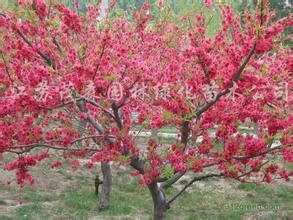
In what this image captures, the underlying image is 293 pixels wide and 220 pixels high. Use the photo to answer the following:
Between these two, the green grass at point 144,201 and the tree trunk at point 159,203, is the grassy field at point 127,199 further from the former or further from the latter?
the tree trunk at point 159,203

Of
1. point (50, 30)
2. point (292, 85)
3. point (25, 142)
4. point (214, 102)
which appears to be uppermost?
point (50, 30)

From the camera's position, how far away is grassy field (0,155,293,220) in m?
10.3

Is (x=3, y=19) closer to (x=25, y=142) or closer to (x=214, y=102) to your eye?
(x=25, y=142)

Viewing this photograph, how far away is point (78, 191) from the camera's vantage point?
1254cm

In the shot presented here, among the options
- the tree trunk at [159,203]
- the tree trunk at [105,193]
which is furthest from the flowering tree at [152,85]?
the tree trunk at [105,193]

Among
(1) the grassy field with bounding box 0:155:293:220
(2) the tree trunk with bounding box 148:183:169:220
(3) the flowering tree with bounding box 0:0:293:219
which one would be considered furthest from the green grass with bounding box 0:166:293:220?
(3) the flowering tree with bounding box 0:0:293:219

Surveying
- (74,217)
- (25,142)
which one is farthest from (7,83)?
(74,217)

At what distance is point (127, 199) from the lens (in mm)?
11758

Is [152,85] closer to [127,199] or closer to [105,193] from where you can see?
[105,193]

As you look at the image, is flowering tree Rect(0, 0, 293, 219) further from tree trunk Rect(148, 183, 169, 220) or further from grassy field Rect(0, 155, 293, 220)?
grassy field Rect(0, 155, 293, 220)

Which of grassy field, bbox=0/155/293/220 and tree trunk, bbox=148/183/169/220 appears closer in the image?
tree trunk, bbox=148/183/169/220

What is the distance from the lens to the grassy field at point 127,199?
1032 cm

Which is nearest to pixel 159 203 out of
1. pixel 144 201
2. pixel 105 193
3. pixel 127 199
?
pixel 105 193

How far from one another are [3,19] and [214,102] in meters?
3.55
